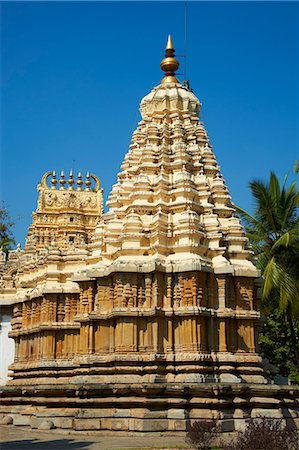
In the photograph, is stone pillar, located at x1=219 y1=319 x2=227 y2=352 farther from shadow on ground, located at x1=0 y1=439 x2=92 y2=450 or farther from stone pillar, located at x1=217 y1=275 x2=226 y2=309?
shadow on ground, located at x1=0 y1=439 x2=92 y2=450

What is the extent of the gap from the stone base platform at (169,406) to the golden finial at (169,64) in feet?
31.2

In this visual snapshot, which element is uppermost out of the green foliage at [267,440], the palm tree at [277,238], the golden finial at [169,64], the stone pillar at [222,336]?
the golden finial at [169,64]

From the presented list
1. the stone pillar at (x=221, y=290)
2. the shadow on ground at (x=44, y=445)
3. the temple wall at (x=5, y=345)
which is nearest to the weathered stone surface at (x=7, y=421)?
the shadow on ground at (x=44, y=445)

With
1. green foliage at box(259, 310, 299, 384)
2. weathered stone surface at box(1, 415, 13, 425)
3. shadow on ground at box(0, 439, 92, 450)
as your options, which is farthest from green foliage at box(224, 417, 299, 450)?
green foliage at box(259, 310, 299, 384)

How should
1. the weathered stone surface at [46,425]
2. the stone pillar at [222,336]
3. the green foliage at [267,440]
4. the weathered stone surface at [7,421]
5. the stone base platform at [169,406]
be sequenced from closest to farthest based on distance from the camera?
1. the green foliage at [267,440]
2. the stone base platform at [169,406]
3. the weathered stone surface at [46,425]
4. the stone pillar at [222,336]
5. the weathered stone surface at [7,421]

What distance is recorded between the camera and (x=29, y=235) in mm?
27219

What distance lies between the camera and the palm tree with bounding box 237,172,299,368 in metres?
18.9

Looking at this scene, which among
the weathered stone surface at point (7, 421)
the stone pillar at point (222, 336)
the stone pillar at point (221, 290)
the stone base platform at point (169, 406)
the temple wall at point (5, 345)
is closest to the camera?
the stone base platform at point (169, 406)

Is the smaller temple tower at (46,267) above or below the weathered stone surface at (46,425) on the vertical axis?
above

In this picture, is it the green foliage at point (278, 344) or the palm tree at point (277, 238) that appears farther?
the green foliage at point (278, 344)

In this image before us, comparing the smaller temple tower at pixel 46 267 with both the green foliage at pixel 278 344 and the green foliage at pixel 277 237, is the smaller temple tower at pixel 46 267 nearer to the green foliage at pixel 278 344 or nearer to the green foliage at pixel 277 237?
the green foliage at pixel 277 237

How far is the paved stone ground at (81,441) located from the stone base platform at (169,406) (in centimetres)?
30

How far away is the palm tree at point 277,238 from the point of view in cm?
1892

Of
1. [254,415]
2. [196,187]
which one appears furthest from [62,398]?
[196,187]
